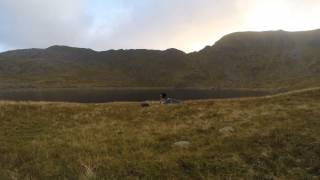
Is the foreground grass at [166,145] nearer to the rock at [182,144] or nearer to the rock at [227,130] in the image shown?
the rock at [227,130]

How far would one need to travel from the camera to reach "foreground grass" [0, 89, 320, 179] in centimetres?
1644

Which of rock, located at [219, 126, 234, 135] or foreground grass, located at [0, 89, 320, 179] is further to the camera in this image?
rock, located at [219, 126, 234, 135]

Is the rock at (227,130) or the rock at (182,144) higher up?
the rock at (227,130)

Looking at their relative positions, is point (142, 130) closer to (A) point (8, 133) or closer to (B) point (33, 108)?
(A) point (8, 133)

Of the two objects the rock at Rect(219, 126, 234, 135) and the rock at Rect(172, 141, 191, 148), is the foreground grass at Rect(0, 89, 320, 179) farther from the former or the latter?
the rock at Rect(172, 141, 191, 148)

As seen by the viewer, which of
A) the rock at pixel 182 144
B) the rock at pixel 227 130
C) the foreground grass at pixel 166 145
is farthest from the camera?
the rock at pixel 227 130

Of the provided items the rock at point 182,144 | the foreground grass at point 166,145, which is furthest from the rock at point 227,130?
the rock at point 182,144

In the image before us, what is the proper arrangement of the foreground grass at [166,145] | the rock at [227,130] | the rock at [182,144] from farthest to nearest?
1. the rock at [227,130]
2. the rock at [182,144]
3. the foreground grass at [166,145]

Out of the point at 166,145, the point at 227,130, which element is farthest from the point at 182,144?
the point at 227,130

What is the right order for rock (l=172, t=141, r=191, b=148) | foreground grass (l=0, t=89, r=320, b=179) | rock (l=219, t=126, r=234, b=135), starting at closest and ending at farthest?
foreground grass (l=0, t=89, r=320, b=179) → rock (l=172, t=141, r=191, b=148) → rock (l=219, t=126, r=234, b=135)

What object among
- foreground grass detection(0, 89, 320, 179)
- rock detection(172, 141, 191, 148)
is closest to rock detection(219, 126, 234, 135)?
foreground grass detection(0, 89, 320, 179)

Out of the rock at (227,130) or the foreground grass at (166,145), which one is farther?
the rock at (227,130)

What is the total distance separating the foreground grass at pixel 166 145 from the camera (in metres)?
16.4

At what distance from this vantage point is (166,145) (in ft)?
72.3
